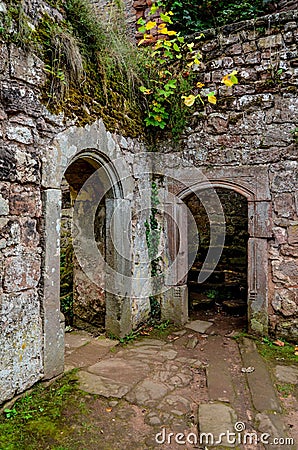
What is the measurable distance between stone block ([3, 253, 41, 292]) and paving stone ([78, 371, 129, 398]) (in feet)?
3.29

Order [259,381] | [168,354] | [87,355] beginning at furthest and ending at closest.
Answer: [168,354]
[87,355]
[259,381]

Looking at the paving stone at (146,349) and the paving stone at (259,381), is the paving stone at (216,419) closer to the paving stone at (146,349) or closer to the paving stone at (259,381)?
the paving stone at (259,381)

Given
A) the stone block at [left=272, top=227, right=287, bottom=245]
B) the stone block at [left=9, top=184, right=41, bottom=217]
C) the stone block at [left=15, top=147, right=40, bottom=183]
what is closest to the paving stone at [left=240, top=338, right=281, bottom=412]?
the stone block at [left=272, top=227, right=287, bottom=245]

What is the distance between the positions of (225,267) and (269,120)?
3006 millimetres

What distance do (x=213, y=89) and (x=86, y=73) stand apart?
1808 millimetres

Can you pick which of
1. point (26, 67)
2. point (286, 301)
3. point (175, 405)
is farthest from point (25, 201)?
point (286, 301)

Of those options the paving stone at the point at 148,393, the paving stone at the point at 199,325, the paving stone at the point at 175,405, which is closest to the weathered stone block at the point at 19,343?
the paving stone at the point at 148,393

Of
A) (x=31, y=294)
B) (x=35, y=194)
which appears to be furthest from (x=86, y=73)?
(x=31, y=294)

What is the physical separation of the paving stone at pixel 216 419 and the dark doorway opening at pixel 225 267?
279 centimetres

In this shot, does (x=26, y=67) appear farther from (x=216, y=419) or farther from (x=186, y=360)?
(x=186, y=360)

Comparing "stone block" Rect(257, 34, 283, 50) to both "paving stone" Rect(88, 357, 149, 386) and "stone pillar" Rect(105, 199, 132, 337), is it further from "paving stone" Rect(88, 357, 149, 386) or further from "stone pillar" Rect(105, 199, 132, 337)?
"paving stone" Rect(88, 357, 149, 386)

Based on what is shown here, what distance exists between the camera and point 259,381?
10.1ft

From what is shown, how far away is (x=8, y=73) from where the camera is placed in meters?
2.51

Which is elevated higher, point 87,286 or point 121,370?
point 87,286
